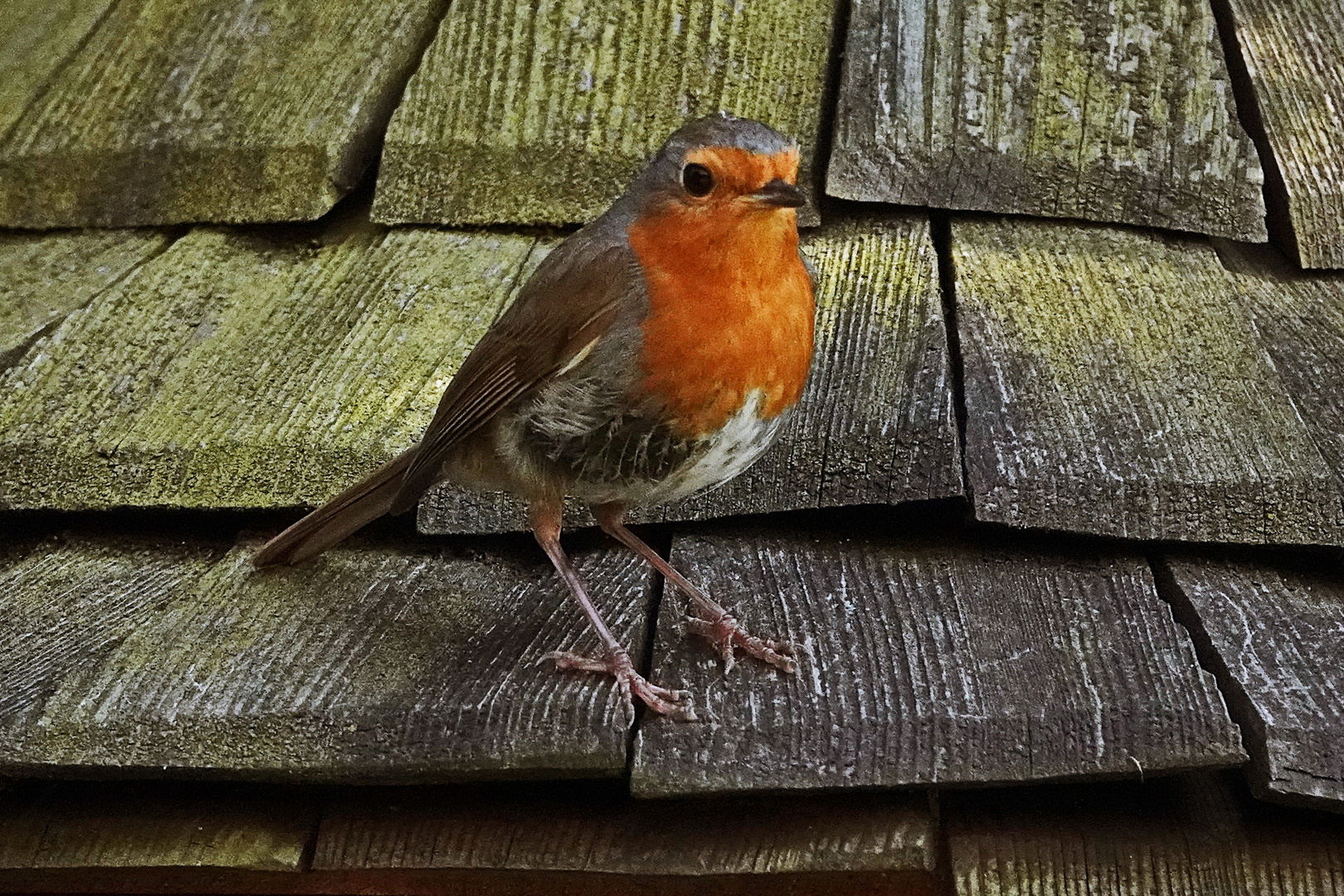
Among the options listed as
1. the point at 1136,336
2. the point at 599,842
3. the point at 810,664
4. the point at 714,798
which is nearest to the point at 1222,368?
the point at 1136,336

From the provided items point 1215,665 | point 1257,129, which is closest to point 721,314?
point 1215,665

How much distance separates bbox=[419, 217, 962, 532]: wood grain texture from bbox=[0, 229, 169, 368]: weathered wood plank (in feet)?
2.95

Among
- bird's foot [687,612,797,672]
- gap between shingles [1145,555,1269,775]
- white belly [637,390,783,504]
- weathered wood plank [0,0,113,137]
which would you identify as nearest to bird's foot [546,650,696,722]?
bird's foot [687,612,797,672]

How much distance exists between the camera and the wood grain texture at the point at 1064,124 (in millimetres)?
2465

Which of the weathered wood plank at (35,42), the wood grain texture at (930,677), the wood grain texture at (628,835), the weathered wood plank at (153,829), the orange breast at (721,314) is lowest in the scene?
the weathered wood plank at (153,829)

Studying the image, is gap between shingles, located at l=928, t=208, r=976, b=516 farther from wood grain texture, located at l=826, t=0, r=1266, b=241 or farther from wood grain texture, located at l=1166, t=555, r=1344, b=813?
wood grain texture, located at l=1166, t=555, r=1344, b=813

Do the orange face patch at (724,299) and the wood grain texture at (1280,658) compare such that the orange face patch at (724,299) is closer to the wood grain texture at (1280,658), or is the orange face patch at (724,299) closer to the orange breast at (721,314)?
the orange breast at (721,314)

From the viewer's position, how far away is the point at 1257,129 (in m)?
2.54

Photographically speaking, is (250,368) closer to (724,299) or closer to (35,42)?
(724,299)

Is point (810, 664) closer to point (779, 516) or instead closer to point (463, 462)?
point (779, 516)

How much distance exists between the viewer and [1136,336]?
226cm

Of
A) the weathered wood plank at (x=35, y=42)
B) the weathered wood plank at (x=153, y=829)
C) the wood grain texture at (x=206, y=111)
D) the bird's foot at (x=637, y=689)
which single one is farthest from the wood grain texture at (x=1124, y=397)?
the weathered wood plank at (x=35, y=42)

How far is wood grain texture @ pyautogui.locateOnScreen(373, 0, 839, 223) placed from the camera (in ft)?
8.49

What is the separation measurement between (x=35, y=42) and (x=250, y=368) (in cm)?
121
